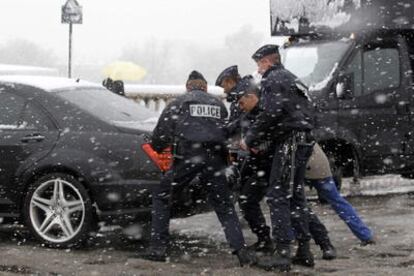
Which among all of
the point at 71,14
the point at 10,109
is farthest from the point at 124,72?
the point at 10,109

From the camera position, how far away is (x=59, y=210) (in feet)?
21.6

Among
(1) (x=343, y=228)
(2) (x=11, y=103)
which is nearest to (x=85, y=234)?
(2) (x=11, y=103)

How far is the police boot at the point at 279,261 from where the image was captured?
5.89 metres

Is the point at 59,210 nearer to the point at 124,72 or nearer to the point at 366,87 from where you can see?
the point at 366,87

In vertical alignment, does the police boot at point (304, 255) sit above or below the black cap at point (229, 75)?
below

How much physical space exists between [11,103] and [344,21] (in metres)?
4.52

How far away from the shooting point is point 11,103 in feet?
22.7

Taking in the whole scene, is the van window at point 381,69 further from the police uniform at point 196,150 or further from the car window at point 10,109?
the car window at point 10,109

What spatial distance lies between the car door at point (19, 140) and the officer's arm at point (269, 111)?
1828 mm

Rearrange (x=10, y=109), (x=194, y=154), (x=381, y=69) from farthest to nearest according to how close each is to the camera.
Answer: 1. (x=381, y=69)
2. (x=10, y=109)
3. (x=194, y=154)

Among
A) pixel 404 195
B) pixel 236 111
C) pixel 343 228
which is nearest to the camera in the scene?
pixel 236 111

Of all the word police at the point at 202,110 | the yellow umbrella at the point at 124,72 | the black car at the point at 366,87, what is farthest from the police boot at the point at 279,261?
the yellow umbrella at the point at 124,72

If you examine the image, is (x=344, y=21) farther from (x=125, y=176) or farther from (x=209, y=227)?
(x=125, y=176)

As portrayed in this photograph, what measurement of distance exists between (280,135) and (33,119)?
224 cm
